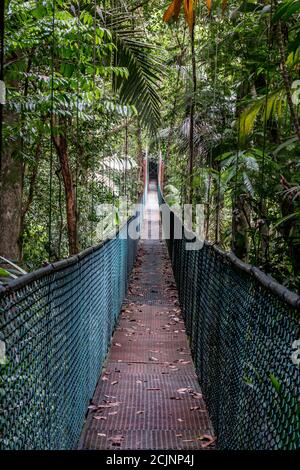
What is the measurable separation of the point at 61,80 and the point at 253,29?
1.45 m

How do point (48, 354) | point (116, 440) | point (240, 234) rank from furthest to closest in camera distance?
point (240, 234), point (116, 440), point (48, 354)

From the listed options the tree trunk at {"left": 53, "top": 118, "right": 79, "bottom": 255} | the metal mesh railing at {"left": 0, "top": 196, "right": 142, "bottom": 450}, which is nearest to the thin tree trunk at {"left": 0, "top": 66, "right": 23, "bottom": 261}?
the tree trunk at {"left": 53, "top": 118, "right": 79, "bottom": 255}

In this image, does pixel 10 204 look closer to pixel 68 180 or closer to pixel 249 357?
pixel 68 180

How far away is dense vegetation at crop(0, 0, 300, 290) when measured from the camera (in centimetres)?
331

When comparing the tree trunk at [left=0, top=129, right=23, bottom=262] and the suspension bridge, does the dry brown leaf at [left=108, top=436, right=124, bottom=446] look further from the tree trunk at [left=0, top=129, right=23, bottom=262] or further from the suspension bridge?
the tree trunk at [left=0, top=129, right=23, bottom=262]

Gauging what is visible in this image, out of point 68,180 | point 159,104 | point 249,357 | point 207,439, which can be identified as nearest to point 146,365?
point 207,439

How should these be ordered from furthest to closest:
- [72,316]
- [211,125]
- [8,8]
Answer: [211,125] < [8,8] < [72,316]

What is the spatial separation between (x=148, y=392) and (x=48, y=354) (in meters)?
1.86

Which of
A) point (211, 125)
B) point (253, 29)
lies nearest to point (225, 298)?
point (253, 29)

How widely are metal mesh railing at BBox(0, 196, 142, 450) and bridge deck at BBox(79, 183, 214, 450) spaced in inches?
5.9

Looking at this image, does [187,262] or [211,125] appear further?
[211,125]

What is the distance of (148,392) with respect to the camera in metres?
3.72
